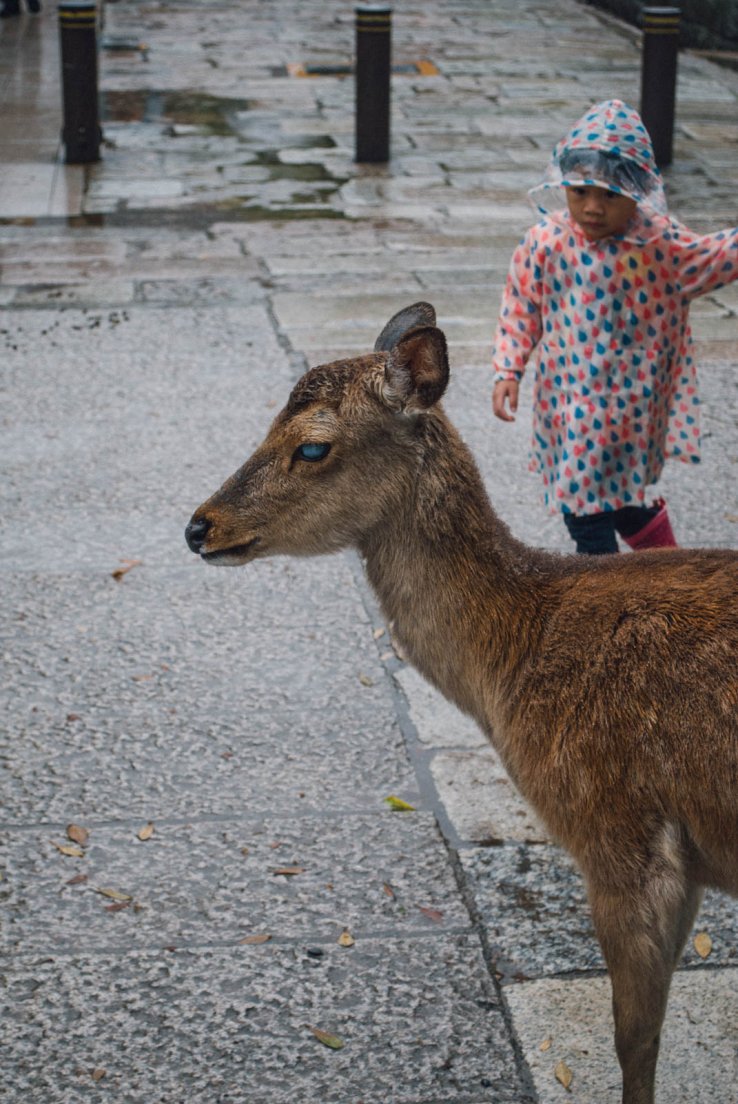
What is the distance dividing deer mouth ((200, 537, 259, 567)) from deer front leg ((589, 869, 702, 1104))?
113cm

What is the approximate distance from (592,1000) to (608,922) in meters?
0.68

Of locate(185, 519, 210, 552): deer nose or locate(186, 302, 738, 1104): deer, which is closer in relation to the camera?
locate(186, 302, 738, 1104): deer

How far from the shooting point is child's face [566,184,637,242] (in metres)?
4.55

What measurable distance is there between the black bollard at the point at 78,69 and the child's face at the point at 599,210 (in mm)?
9005

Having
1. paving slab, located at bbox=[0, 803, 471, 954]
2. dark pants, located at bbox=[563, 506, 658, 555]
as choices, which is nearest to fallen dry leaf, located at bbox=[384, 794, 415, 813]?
paving slab, located at bbox=[0, 803, 471, 954]

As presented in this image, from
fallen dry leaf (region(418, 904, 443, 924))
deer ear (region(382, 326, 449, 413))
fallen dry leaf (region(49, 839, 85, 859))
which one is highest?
deer ear (region(382, 326, 449, 413))

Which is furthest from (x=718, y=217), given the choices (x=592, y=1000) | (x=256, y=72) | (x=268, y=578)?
(x=592, y=1000)

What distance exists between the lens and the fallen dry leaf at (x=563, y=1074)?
3391 millimetres

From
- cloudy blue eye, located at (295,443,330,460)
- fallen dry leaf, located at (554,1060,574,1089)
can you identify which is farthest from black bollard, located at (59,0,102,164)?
fallen dry leaf, located at (554,1060,574,1089)

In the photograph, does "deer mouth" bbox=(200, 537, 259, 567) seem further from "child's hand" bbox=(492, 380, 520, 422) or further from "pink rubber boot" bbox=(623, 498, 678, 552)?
"pink rubber boot" bbox=(623, 498, 678, 552)

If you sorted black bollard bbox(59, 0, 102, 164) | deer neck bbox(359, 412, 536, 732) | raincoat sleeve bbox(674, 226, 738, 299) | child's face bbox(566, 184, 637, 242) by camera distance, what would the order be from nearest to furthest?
deer neck bbox(359, 412, 536, 732) < child's face bbox(566, 184, 637, 242) < raincoat sleeve bbox(674, 226, 738, 299) < black bollard bbox(59, 0, 102, 164)

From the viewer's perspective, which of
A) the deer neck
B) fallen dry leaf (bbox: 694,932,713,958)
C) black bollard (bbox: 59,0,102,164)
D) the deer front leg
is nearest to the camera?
the deer front leg

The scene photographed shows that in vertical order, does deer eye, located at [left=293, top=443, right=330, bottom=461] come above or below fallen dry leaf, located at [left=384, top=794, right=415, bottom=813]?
above

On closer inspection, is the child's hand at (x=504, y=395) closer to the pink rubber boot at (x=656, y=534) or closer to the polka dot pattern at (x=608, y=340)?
the polka dot pattern at (x=608, y=340)
